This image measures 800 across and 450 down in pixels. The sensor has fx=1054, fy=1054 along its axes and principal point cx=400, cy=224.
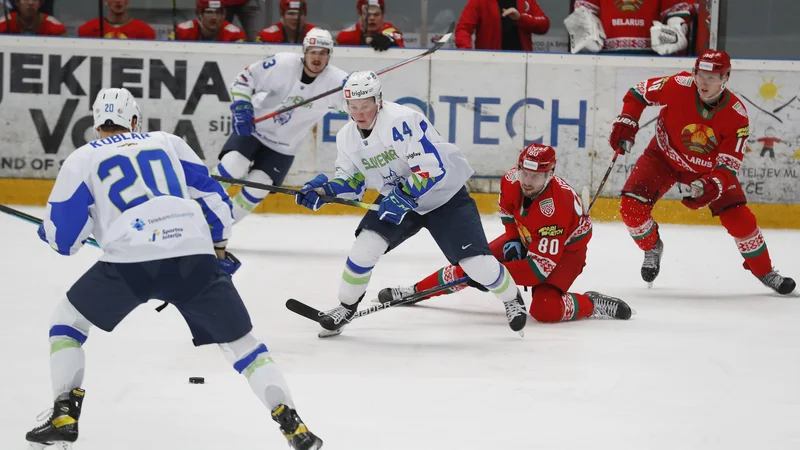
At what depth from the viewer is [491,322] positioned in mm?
4363

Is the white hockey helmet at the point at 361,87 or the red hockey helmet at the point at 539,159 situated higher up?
the white hockey helmet at the point at 361,87

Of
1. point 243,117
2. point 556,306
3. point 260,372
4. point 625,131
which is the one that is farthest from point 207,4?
point 260,372

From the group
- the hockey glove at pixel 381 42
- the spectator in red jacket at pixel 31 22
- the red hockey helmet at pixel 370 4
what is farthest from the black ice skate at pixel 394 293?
the spectator in red jacket at pixel 31 22

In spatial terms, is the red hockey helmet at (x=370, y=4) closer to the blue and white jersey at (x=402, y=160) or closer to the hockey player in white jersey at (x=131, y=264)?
the blue and white jersey at (x=402, y=160)

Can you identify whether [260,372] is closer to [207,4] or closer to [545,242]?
[545,242]

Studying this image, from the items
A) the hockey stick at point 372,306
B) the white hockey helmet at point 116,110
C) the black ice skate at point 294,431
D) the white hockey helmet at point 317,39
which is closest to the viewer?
the black ice skate at point 294,431

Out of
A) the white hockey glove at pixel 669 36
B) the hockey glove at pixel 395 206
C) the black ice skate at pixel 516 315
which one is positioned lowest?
the black ice skate at pixel 516 315

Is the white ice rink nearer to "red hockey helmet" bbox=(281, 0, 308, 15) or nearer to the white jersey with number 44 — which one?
the white jersey with number 44

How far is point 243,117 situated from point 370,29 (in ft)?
5.88

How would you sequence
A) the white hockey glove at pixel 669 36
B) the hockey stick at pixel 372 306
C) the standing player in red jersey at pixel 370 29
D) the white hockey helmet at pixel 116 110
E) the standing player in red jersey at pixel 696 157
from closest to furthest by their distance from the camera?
Answer: the white hockey helmet at pixel 116 110 → the hockey stick at pixel 372 306 → the standing player in red jersey at pixel 696 157 → the white hockey glove at pixel 669 36 → the standing player in red jersey at pixel 370 29

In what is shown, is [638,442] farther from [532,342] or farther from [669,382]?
[532,342]

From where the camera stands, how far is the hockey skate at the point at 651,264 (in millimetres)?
5125

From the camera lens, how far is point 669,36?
7.11 meters

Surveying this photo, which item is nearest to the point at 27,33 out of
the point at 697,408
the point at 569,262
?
the point at 569,262
